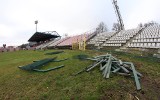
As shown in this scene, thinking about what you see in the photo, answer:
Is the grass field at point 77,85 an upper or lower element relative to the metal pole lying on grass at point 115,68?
lower

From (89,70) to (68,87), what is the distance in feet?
7.69

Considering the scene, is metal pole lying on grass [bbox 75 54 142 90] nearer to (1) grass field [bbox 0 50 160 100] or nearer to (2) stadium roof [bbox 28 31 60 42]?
(1) grass field [bbox 0 50 160 100]

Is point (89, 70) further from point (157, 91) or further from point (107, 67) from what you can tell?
point (157, 91)

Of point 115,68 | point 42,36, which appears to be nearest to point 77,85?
point 115,68

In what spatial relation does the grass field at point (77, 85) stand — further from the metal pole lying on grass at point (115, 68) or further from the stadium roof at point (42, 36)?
the stadium roof at point (42, 36)

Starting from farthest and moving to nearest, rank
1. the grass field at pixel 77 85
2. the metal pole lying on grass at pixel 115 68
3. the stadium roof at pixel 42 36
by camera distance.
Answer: the stadium roof at pixel 42 36
the metal pole lying on grass at pixel 115 68
the grass field at pixel 77 85

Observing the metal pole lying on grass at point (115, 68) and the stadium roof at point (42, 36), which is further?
the stadium roof at point (42, 36)

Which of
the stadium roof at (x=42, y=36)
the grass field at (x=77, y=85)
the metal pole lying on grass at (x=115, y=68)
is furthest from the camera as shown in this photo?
the stadium roof at (x=42, y=36)

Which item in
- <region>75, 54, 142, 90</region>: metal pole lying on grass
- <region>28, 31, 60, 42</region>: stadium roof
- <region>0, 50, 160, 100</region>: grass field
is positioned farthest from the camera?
<region>28, 31, 60, 42</region>: stadium roof

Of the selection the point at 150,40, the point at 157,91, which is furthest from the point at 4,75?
the point at 150,40

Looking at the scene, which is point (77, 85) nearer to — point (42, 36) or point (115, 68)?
point (115, 68)

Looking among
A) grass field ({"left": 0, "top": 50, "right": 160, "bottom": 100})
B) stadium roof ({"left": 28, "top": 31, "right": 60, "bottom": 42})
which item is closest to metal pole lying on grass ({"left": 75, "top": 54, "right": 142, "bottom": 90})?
grass field ({"left": 0, "top": 50, "right": 160, "bottom": 100})

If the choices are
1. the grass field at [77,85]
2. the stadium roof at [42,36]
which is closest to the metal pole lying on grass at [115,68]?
the grass field at [77,85]

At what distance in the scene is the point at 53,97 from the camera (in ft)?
35.0
